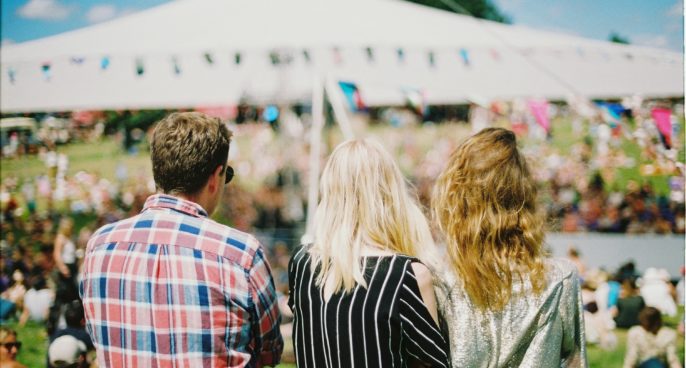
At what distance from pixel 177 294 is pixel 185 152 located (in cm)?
36

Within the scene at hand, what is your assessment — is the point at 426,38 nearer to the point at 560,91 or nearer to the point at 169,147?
the point at 560,91

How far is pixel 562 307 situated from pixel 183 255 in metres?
1.01

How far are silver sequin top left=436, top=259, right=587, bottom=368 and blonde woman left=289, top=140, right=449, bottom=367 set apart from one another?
8 cm

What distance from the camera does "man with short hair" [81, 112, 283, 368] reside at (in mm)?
1476

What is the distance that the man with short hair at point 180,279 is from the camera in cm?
148

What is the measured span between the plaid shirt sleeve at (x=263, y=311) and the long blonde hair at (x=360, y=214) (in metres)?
0.15

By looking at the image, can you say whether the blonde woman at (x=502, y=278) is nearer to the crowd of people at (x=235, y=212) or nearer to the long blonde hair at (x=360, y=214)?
the long blonde hair at (x=360, y=214)

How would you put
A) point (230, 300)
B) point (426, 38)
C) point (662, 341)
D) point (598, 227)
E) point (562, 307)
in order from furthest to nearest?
point (598, 227)
point (426, 38)
point (662, 341)
point (562, 307)
point (230, 300)

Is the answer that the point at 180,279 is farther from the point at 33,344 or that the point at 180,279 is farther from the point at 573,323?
the point at 33,344

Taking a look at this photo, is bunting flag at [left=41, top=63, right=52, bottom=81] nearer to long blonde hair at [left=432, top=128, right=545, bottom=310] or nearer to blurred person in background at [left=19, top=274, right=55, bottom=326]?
blurred person in background at [left=19, top=274, right=55, bottom=326]

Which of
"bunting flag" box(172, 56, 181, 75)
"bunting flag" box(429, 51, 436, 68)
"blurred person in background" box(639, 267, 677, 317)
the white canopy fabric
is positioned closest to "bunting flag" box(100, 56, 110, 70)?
the white canopy fabric

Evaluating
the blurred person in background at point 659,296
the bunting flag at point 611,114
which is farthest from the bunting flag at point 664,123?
the blurred person in background at point 659,296

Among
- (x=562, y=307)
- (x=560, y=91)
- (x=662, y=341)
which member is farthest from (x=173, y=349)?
(x=560, y=91)

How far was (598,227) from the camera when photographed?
1005 centimetres
